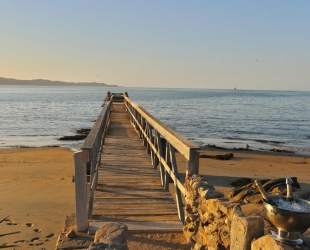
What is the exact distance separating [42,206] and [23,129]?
24.0m

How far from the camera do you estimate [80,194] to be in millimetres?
3914

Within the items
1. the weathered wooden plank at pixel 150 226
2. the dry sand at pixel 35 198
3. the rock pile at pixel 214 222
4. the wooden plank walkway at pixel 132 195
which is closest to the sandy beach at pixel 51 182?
the dry sand at pixel 35 198

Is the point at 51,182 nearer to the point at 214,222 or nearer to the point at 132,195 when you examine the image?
the point at 132,195

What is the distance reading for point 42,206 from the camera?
25.3ft

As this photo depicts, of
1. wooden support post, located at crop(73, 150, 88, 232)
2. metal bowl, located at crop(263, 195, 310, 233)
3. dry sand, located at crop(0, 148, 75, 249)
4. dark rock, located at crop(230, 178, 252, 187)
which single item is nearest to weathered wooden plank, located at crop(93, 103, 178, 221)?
wooden support post, located at crop(73, 150, 88, 232)

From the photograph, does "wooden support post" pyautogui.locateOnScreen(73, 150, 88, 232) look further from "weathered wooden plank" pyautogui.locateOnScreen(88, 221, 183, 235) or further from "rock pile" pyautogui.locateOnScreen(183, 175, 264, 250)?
"rock pile" pyautogui.locateOnScreen(183, 175, 264, 250)

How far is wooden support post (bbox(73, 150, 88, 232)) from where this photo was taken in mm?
3834

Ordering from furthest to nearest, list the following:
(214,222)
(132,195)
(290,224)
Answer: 1. (132,195)
2. (214,222)
3. (290,224)

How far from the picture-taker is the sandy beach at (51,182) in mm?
A: 5680

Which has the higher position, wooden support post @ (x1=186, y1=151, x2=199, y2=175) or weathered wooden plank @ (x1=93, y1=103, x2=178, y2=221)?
wooden support post @ (x1=186, y1=151, x2=199, y2=175)

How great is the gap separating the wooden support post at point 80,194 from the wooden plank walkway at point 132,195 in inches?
6.0

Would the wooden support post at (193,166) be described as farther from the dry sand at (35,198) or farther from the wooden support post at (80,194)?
the dry sand at (35,198)

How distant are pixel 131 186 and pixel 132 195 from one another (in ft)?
1.59

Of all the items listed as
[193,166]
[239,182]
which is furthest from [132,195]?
[239,182]
